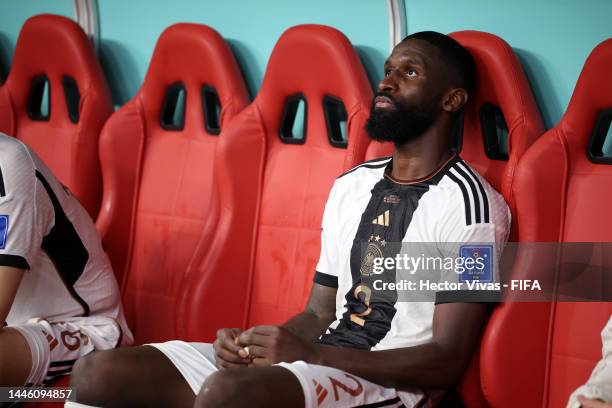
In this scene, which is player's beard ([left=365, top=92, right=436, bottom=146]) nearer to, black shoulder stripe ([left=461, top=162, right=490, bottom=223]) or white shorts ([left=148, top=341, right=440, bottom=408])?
black shoulder stripe ([left=461, top=162, right=490, bottom=223])

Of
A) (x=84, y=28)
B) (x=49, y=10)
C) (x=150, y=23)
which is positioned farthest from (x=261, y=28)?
(x=49, y=10)

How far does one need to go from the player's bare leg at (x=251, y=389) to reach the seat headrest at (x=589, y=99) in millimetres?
751

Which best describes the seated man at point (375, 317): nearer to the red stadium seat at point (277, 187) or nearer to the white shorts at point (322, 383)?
the white shorts at point (322, 383)

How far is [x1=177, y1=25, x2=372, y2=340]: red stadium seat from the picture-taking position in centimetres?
228

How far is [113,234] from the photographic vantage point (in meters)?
2.68

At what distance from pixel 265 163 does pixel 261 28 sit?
0.47 m

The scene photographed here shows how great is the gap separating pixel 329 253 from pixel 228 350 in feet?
1.18

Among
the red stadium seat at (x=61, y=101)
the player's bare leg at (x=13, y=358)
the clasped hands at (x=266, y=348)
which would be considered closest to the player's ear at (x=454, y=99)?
the clasped hands at (x=266, y=348)

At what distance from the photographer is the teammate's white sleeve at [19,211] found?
1.89 meters

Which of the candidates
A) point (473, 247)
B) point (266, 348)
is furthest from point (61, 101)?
point (473, 247)

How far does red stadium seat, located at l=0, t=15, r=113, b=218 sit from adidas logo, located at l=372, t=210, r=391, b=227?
116cm

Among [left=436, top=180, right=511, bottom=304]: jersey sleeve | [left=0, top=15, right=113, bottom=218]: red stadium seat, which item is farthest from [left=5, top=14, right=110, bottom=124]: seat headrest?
[left=436, top=180, right=511, bottom=304]: jersey sleeve

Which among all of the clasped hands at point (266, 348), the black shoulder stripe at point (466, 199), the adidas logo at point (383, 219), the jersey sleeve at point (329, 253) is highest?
the black shoulder stripe at point (466, 199)

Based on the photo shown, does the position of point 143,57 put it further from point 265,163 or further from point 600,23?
point 600,23
